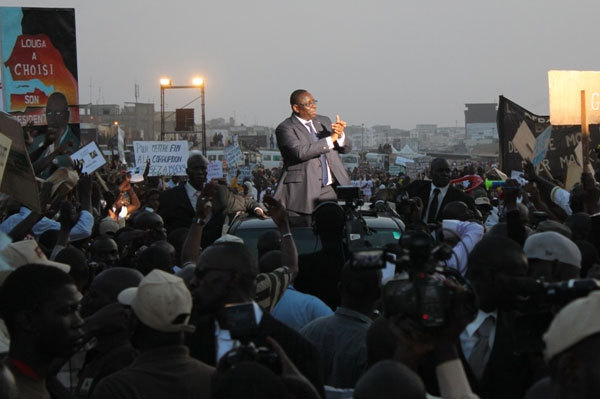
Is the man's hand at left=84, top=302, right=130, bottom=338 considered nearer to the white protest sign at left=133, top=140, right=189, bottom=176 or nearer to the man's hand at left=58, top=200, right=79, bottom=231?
the man's hand at left=58, top=200, right=79, bottom=231

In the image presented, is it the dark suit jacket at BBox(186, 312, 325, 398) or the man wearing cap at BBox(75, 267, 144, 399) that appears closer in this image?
the dark suit jacket at BBox(186, 312, 325, 398)

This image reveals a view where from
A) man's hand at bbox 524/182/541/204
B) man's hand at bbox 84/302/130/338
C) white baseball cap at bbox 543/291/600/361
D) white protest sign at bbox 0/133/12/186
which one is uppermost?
white protest sign at bbox 0/133/12/186

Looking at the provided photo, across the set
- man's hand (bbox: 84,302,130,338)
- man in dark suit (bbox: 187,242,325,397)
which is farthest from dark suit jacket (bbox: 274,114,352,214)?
man's hand (bbox: 84,302,130,338)

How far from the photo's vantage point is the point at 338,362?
4.59 metres

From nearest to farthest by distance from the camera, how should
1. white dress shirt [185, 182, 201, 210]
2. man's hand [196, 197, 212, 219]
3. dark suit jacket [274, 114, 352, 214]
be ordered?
man's hand [196, 197, 212, 219] < dark suit jacket [274, 114, 352, 214] < white dress shirt [185, 182, 201, 210]

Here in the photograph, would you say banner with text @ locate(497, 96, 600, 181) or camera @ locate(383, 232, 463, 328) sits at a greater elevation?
banner with text @ locate(497, 96, 600, 181)

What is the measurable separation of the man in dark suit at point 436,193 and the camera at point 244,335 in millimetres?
6075

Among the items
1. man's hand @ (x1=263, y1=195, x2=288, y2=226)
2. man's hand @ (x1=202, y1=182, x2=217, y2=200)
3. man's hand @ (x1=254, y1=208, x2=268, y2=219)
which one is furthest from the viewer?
man's hand @ (x1=254, y1=208, x2=268, y2=219)

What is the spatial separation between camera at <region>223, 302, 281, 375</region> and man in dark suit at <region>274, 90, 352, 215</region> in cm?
532

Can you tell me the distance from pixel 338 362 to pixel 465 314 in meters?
1.55

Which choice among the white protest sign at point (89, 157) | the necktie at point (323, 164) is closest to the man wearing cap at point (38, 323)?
the necktie at point (323, 164)

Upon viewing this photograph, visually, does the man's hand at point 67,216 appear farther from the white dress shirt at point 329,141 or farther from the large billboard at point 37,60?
the large billboard at point 37,60

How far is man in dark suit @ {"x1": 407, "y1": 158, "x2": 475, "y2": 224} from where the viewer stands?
909 cm

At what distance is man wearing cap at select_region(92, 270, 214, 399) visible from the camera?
11.8 ft
